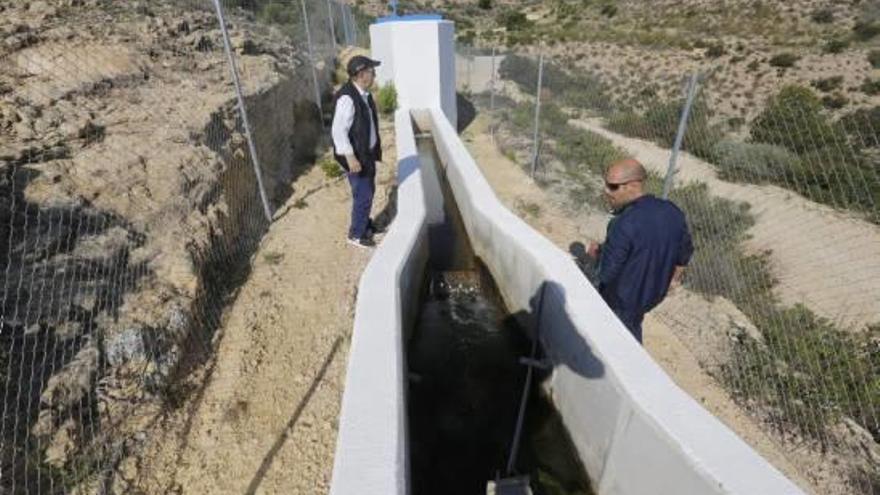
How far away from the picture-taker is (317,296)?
183 inches

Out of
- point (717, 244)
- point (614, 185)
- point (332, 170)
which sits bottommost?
point (717, 244)

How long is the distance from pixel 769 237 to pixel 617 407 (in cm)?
666

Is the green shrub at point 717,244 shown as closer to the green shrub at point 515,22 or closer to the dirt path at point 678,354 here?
the dirt path at point 678,354

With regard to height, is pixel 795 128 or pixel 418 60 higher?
pixel 418 60

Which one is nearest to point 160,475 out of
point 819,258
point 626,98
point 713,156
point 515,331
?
point 515,331

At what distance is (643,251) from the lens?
112 inches

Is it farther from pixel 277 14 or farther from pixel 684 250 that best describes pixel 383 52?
pixel 684 250

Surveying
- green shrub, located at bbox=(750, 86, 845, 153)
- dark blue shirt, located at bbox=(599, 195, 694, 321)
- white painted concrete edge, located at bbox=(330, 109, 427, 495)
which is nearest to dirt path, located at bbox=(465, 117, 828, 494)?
dark blue shirt, located at bbox=(599, 195, 694, 321)

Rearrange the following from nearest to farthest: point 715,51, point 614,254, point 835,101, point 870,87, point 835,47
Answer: point 614,254
point 835,101
point 870,87
point 835,47
point 715,51

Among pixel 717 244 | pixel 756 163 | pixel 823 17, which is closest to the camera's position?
pixel 717 244

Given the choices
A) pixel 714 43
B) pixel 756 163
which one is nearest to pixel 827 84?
pixel 714 43

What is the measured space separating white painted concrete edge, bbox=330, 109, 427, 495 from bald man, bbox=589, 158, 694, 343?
1.55 metres

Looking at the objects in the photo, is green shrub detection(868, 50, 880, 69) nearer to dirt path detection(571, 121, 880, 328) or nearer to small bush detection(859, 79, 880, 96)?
small bush detection(859, 79, 880, 96)

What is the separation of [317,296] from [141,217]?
1.94m
